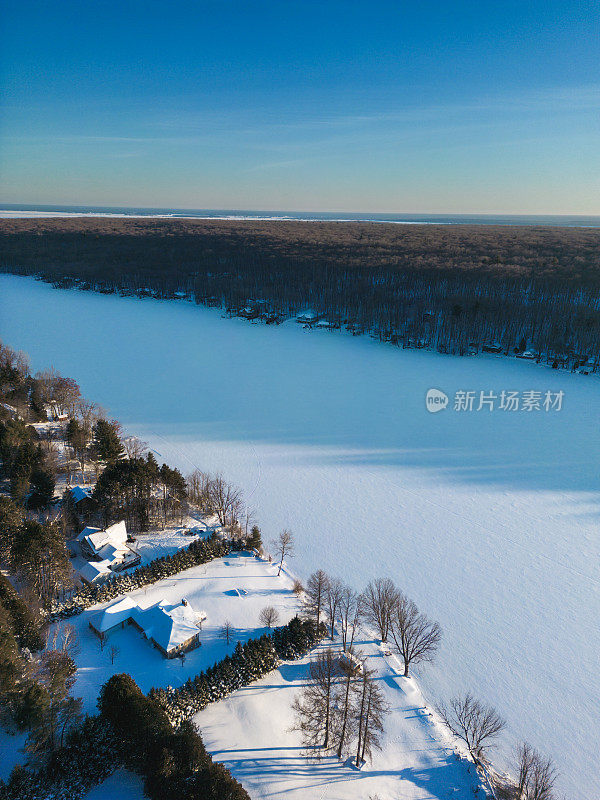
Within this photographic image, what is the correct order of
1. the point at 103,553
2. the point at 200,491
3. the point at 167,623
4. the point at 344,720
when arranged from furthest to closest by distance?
the point at 200,491 → the point at 103,553 → the point at 167,623 → the point at 344,720

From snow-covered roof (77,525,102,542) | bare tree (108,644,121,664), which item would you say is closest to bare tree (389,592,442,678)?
bare tree (108,644,121,664)

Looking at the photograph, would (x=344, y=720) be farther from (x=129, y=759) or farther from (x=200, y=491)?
(x=200, y=491)

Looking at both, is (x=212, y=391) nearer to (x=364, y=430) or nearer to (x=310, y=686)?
(x=364, y=430)

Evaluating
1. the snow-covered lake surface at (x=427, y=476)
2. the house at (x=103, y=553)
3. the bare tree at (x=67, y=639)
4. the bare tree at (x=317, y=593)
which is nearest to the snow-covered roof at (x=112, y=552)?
the house at (x=103, y=553)

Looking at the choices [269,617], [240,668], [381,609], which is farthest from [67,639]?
[381,609]

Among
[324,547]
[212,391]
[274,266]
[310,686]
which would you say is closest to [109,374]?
[212,391]

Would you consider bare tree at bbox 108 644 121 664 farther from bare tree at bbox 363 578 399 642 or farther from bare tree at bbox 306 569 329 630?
bare tree at bbox 363 578 399 642
